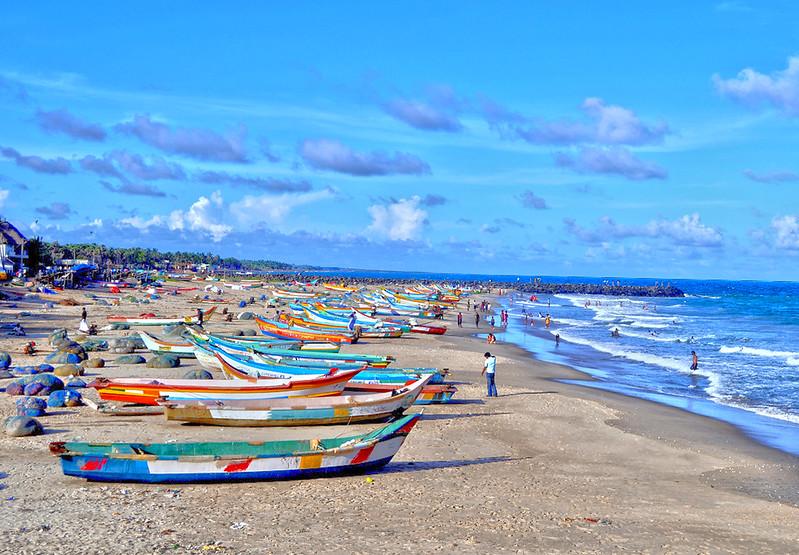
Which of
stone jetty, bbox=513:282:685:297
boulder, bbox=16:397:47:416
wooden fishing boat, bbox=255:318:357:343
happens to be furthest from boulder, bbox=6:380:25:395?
stone jetty, bbox=513:282:685:297

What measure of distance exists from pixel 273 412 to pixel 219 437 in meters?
1.41

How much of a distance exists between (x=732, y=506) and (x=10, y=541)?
1192 cm

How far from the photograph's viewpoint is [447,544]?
1044 cm

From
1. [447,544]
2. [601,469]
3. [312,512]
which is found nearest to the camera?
[447,544]

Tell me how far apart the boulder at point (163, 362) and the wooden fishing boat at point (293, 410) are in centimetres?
951

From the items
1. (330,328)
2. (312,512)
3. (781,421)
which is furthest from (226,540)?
(330,328)

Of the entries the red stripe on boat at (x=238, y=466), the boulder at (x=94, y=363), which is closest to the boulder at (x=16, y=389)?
the boulder at (x=94, y=363)

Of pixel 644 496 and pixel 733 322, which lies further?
pixel 733 322

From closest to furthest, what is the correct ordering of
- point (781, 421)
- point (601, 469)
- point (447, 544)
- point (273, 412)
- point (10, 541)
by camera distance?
point (10, 541) < point (447, 544) < point (601, 469) < point (273, 412) < point (781, 421)

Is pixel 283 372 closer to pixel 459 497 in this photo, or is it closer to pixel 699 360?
pixel 459 497

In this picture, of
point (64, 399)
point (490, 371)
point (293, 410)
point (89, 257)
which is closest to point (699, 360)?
point (490, 371)

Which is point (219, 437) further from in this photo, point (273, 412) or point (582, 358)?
point (582, 358)

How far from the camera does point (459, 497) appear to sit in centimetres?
1295

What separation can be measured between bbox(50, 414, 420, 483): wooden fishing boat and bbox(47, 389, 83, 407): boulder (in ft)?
20.9
